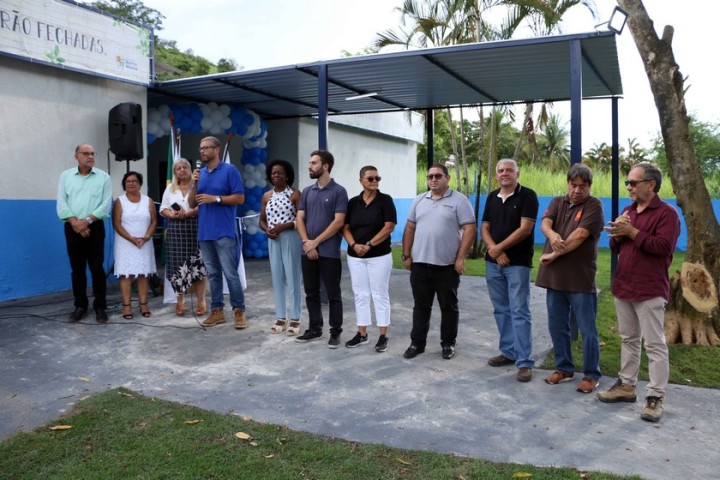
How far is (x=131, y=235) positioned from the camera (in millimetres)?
6445

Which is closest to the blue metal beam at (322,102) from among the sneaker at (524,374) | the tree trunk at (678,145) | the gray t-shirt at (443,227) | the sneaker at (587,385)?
the gray t-shirt at (443,227)

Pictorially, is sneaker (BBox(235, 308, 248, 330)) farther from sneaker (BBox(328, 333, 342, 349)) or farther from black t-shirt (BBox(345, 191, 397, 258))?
black t-shirt (BBox(345, 191, 397, 258))

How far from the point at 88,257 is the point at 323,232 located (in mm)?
2671

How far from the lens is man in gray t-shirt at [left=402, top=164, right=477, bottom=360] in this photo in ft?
16.5

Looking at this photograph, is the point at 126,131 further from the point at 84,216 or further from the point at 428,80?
the point at 428,80

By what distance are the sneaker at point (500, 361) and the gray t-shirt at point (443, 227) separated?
0.88m

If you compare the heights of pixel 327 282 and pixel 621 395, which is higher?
pixel 327 282

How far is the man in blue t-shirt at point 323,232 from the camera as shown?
5480 millimetres

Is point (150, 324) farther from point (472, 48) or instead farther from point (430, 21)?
point (430, 21)

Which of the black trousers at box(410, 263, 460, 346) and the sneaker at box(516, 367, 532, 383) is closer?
the sneaker at box(516, 367, 532, 383)

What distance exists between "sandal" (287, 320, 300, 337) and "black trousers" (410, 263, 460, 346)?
3.99 ft

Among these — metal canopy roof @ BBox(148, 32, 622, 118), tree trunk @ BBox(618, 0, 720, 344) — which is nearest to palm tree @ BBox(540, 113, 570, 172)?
metal canopy roof @ BBox(148, 32, 622, 118)

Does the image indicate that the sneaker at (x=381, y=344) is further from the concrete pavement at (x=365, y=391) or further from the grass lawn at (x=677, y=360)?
the grass lawn at (x=677, y=360)

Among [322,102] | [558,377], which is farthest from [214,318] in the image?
[558,377]
